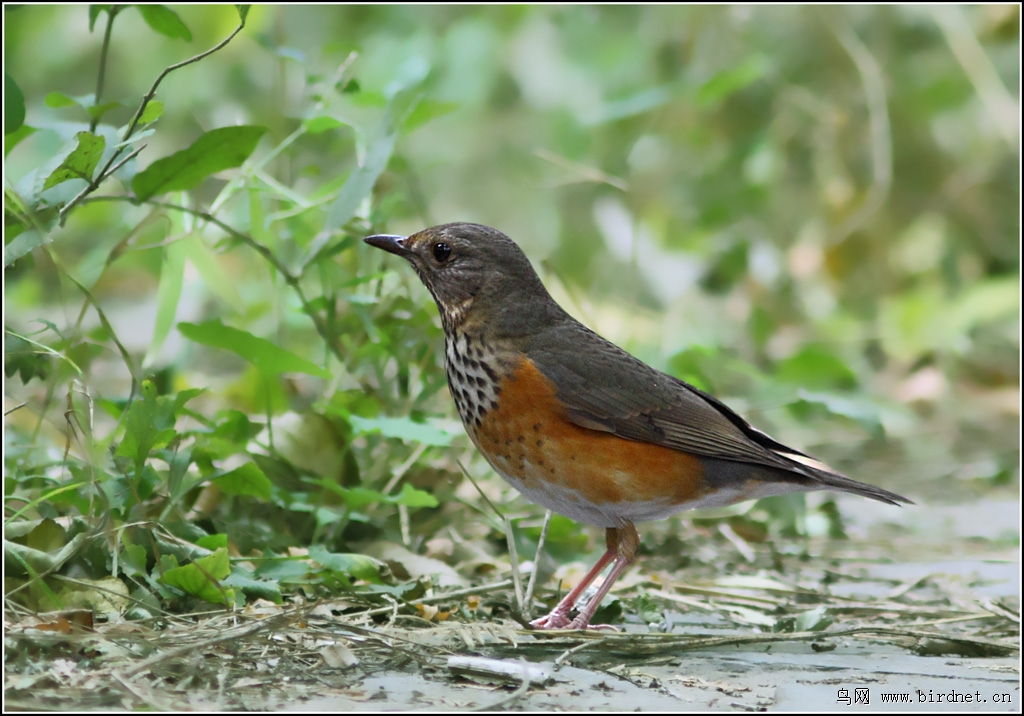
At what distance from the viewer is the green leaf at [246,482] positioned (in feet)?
10.9

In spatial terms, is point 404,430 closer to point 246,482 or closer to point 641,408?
point 246,482

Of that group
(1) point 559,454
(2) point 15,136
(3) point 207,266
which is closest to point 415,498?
(1) point 559,454

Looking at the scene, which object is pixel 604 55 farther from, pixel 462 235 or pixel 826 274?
pixel 462 235

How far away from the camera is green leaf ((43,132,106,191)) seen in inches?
113

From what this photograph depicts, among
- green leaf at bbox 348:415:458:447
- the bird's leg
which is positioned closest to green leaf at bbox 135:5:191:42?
green leaf at bbox 348:415:458:447

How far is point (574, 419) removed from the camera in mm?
3461

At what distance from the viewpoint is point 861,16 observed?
8727 mm

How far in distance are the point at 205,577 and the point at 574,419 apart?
1.16m

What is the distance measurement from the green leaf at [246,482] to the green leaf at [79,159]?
35.6 inches

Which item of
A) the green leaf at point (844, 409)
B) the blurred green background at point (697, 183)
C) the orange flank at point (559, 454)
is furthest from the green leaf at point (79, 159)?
the green leaf at point (844, 409)

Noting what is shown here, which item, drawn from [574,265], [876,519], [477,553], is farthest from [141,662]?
[574,265]

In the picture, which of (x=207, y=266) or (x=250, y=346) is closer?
(x=250, y=346)

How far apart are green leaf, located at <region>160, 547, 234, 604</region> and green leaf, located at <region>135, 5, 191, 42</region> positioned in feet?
4.96

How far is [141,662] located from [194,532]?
777 millimetres
